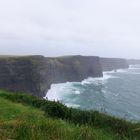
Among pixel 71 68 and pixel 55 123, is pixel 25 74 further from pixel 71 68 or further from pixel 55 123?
pixel 55 123

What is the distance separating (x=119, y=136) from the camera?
10.6 metres

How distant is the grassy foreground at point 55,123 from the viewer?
6.26m

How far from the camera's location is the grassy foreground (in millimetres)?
6257

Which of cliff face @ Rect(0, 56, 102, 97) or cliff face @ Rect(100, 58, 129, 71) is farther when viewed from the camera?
cliff face @ Rect(100, 58, 129, 71)

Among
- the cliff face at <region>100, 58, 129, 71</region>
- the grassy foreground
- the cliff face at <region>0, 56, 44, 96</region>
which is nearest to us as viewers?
the grassy foreground

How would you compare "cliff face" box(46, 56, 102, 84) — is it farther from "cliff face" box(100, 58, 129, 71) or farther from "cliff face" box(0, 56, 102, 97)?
"cliff face" box(100, 58, 129, 71)

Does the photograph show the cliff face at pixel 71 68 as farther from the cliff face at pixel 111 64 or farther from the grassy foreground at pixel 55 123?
the grassy foreground at pixel 55 123

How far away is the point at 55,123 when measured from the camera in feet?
23.9

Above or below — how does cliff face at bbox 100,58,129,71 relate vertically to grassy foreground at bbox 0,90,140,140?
below

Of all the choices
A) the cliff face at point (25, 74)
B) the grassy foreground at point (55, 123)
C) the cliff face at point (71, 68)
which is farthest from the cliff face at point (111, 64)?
the grassy foreground at point (55, 123)

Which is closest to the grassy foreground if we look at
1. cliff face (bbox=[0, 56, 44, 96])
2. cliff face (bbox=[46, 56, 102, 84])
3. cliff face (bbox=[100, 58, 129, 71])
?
cliff face (bbox=[0, 56, 44, 96])

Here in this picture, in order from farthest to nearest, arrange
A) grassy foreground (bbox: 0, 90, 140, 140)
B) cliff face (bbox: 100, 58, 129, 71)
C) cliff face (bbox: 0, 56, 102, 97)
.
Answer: cliff face (bbox: 100, 58, 129, 71)
cliff face (bbox: 0, 56, 102, 97)
grassy foreground (bbox: 0, 90, 140, 140)

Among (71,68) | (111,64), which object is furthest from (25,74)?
(111,64)

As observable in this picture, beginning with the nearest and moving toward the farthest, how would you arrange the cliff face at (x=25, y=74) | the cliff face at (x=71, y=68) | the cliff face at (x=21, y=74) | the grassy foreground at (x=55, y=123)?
the grassy foreground at (x=55, y=123), the cliff face at (x=21, y=74), the cliff face at (x=25, y=74), the cliff face at (x=71, y=68)
